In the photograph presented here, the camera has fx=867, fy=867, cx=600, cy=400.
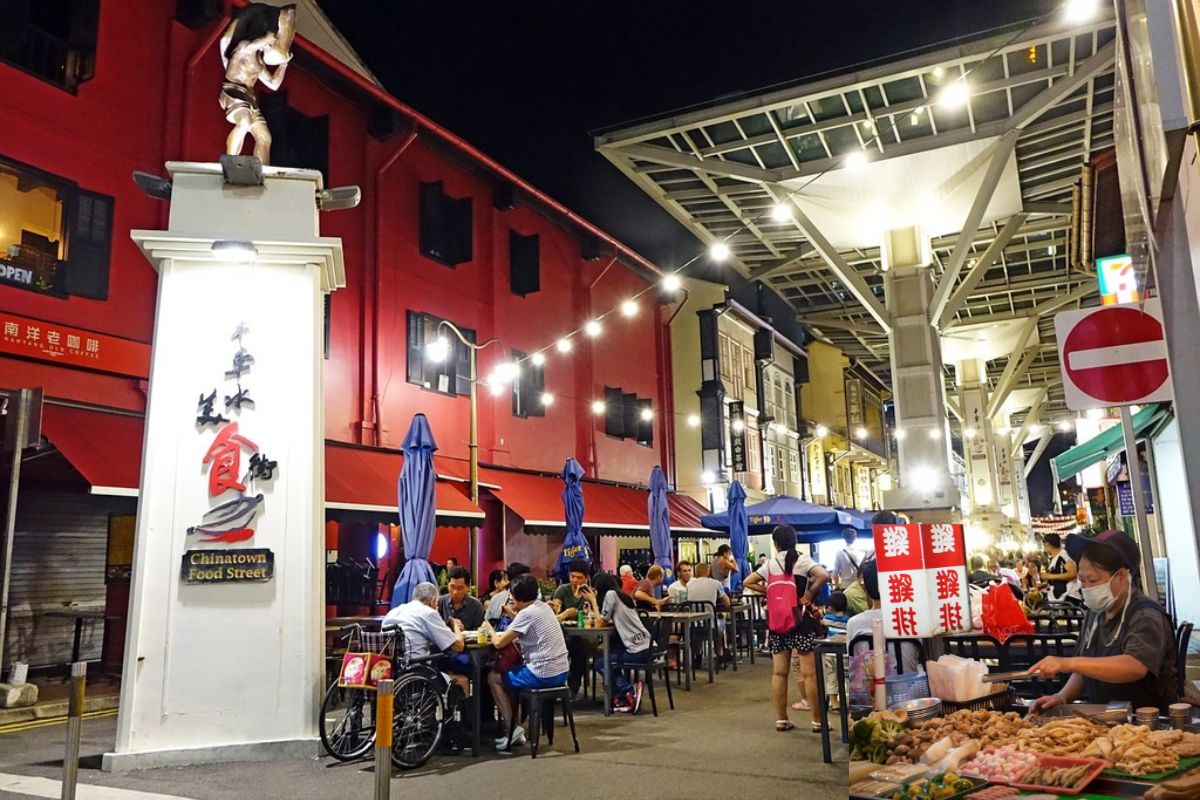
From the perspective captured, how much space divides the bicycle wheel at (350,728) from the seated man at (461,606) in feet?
7.88

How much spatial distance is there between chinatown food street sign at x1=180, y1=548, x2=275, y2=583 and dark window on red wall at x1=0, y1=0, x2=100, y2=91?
7804 millimetres

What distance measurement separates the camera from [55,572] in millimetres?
12969

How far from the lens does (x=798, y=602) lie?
8.70 metres

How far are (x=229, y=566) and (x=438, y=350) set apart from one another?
9242mm

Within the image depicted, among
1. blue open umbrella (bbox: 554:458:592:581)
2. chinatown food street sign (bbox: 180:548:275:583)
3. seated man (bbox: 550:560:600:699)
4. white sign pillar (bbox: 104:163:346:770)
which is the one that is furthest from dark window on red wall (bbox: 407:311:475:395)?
chinatown food street sign (bbox: 180:548:275:583)

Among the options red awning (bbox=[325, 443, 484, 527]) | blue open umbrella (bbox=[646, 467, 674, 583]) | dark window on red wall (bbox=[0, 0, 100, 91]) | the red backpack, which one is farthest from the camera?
blue open umbrella (bbox=[646, 467, 674, 583])

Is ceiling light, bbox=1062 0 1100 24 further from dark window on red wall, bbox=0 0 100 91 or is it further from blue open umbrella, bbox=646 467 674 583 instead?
dark window on red wall, bbox=0 0 100 91

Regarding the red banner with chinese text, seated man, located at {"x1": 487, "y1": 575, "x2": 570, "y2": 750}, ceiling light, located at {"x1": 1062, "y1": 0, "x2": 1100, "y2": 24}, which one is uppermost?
ceiling light, located at {"x1": 1062, "y1": 0, "x2": 1100, "y2": 24}

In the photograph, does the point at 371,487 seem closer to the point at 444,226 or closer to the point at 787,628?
the point at 444,226

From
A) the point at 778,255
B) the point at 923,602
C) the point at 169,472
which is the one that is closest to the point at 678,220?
the point at 778,255

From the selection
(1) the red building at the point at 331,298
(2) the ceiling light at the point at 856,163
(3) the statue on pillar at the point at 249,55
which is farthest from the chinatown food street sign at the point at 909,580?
(2) the ceiling light at the point at 856,163

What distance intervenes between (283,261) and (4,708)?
6.24m

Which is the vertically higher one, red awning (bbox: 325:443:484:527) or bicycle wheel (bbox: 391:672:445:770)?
red awning (bbox: 325:443:484:527)

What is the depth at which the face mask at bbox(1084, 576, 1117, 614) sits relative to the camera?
4.44 m
